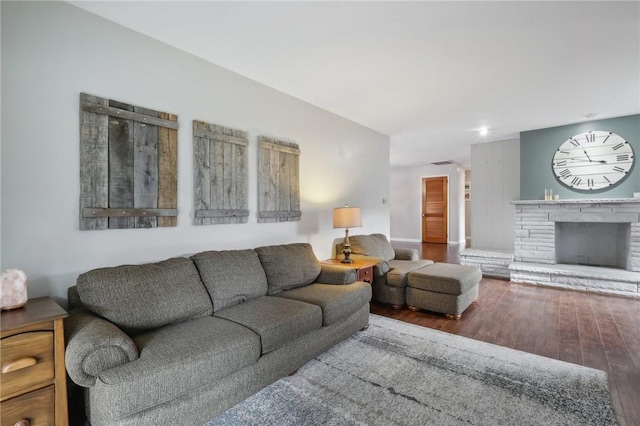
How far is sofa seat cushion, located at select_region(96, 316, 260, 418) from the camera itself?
144 centimetres

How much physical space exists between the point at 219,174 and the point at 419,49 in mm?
2036

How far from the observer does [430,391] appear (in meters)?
2.04

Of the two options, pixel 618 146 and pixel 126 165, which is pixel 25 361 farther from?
pixel 618 146

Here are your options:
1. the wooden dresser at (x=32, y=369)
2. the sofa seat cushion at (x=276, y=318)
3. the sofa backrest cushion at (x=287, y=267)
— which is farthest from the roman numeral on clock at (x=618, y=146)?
the wooden dresser at (x=32, y=369)

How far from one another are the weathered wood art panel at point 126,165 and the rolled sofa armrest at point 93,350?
0.81 m

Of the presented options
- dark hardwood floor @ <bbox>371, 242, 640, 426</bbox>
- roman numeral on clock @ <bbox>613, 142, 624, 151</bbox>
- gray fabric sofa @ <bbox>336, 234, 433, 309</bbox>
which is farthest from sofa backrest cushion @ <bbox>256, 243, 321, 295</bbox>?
roman numeral on clock @ <bbox>613, 142, 624, 151</bbox>

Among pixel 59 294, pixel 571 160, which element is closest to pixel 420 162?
pixel 571 160

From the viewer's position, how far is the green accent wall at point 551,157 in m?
4.49

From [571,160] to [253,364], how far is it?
18.3 feet

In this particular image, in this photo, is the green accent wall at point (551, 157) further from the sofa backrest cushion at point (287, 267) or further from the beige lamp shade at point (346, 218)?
the sofa backrest cushion at point (287, 267)

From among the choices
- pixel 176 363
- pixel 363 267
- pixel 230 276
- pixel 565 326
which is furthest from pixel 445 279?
pixel 176 363

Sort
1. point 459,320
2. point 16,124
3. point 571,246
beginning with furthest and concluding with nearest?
1. point 571,246
2. point 459,320
3. point 16,124

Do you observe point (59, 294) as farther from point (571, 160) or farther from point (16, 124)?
point (571, 160)

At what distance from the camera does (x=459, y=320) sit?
3.35 metres
